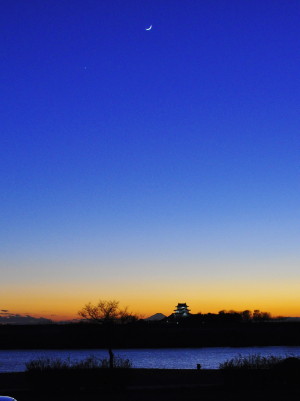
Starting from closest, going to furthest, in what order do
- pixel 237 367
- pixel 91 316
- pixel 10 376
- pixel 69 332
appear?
pixel 237 367, pixel 10 376, pixel 91 316, pixel 69 332

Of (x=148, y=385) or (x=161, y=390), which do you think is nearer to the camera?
(x=161, y=390)

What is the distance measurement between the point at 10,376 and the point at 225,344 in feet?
449

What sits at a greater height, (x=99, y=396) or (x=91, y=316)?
(x=91, y=316)

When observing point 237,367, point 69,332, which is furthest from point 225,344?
point 237,367

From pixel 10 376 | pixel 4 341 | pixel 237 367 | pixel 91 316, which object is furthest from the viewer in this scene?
pixel 4 341

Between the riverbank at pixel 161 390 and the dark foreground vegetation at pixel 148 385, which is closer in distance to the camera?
the riverbank at pixel 161 390

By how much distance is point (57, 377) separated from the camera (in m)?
29.0

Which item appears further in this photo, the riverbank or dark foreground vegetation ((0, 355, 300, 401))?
dark foreground vegetation ((0, 355, 300, 401))

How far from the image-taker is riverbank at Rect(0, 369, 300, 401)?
87.9 ft

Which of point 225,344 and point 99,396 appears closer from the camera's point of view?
point 99,396

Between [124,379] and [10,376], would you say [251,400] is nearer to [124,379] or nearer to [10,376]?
[124,379]

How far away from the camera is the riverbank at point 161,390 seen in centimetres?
2678

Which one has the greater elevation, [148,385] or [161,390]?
[148,385]

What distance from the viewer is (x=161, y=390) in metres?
29.0
